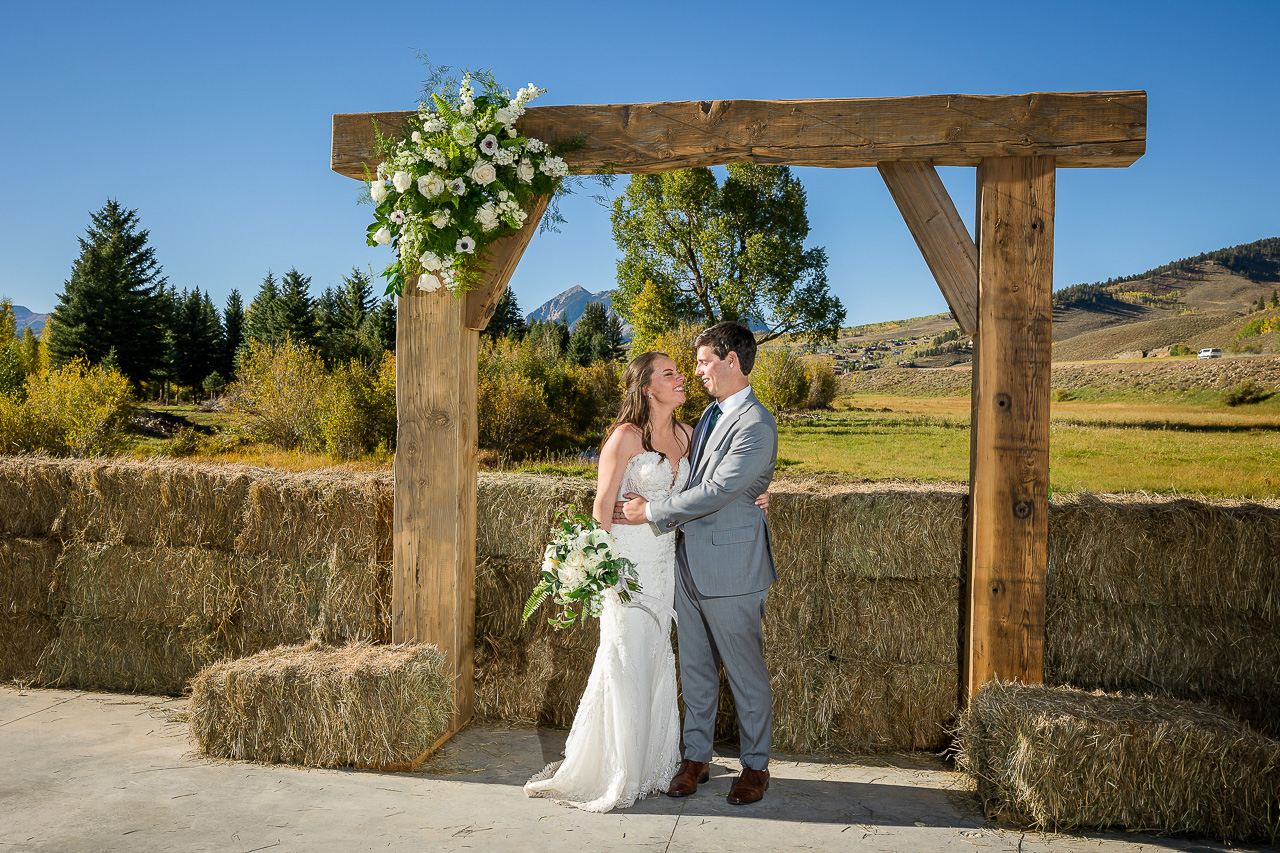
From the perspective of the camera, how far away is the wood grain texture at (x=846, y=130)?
12.5 ft

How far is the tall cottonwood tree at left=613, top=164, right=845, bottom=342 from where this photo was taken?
21.7 m

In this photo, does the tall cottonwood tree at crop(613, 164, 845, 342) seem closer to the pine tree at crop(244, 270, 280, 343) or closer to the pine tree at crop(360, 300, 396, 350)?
the pine tree at crop(360, 300, 396, 350)

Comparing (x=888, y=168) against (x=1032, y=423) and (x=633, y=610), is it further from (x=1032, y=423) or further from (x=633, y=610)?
(x=633, y=610)

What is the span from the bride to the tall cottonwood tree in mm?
18182

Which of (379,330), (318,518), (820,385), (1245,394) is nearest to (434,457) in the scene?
(318,518)

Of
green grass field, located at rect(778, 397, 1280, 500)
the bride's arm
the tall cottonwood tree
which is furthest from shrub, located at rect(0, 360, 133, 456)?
the tall cottonwood tree

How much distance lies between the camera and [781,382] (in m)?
13.9

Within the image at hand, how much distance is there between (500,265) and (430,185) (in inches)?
23.8

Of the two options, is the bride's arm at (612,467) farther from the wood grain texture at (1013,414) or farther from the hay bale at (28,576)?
the hay bale at (28,576)

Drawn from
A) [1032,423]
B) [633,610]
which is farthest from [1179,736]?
[633,610]

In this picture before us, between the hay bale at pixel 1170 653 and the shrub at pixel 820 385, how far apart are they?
29.2ft

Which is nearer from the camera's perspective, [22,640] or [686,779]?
[686,779]

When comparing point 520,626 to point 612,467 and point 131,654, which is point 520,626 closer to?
point 612,467

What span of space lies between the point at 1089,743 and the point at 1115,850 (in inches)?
16.6
